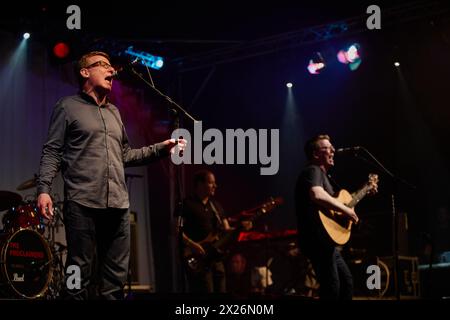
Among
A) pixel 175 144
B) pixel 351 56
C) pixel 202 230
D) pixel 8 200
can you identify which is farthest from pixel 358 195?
pixel 8 200

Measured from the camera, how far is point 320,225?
5469 mm

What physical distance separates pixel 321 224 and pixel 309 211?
161 mm

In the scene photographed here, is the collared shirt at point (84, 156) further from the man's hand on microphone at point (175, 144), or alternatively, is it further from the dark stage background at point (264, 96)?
the dark stage background at point (264, 96)

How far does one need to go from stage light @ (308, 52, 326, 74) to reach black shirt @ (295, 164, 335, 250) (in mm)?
4245

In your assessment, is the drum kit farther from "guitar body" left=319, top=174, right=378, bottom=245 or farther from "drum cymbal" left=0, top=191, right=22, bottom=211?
"guitar body" left=319, top=174, right=378, bottom=245

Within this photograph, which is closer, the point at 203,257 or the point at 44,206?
the point at 44,206

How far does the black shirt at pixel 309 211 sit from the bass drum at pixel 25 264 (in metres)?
3.13

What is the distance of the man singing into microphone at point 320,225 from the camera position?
512cm

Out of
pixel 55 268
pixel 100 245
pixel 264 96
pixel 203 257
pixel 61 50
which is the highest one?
pixel 61 50

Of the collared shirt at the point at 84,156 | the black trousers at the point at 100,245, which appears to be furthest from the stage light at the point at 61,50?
the black trousers at the point at 100,245

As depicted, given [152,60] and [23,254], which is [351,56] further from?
[23,254]

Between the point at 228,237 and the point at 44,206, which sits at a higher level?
the point at 44,206

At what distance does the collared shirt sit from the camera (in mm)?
3871

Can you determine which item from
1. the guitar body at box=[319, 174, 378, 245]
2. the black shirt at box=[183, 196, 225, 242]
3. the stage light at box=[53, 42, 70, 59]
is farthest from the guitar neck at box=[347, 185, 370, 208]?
the stage light at box=[53, 42, 70, 59]
